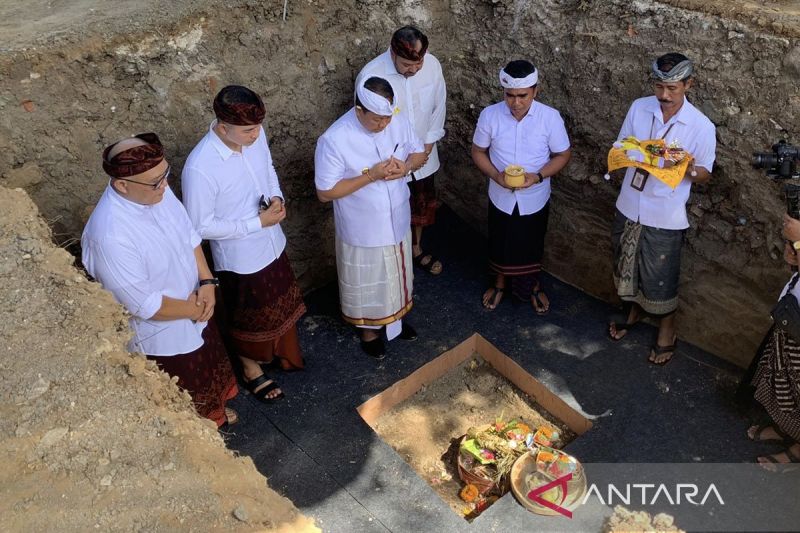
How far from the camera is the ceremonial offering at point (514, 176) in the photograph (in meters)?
4.55

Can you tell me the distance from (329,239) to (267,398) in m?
1.56

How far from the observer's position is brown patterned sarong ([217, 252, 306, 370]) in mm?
4289

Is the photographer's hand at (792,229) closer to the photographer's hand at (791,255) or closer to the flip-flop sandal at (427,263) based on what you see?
the photographer's hand at (791,255)

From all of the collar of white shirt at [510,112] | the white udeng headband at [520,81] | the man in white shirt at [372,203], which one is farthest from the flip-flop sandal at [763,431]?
the white udeng headband at [520,81]

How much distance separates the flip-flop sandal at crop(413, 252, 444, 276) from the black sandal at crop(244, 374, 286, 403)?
1671mm

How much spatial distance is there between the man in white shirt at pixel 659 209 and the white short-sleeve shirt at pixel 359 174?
55.0 inches

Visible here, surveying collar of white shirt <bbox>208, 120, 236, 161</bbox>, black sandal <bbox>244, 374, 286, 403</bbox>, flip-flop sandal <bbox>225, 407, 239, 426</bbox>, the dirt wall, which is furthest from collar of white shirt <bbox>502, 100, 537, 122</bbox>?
flip-flop sandal <bbox>225, 407, 239, 426</bbox>

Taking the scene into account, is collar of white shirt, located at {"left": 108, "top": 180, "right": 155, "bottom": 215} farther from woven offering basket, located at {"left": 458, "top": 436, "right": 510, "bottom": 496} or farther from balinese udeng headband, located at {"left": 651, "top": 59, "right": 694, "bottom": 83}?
balinese udeng headband, located at {"left": 651, "top": 59, "right": 694, "bottom": 83}

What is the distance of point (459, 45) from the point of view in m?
5.70

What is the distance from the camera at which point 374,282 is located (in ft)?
15.5

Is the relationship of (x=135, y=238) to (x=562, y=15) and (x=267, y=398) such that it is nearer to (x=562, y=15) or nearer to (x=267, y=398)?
(x=267, y=398)

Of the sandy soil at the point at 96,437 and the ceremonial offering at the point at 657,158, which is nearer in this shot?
the sandy soil at the point at 96,437

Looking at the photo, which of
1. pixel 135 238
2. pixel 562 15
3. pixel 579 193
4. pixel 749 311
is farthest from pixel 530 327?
pixel 135 238

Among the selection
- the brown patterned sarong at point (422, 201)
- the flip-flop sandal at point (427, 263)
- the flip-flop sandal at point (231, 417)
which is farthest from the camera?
the flip-flop sandal at point (427, 263)
